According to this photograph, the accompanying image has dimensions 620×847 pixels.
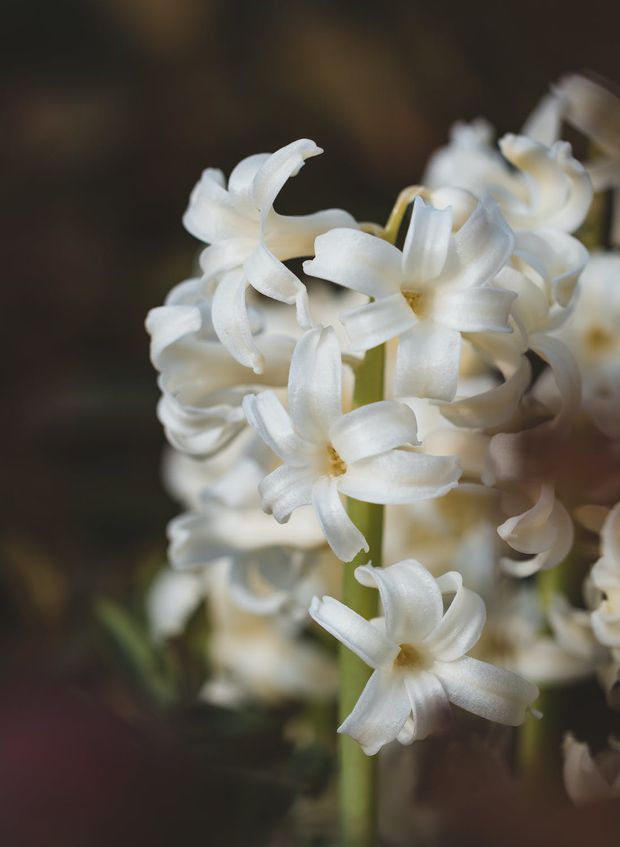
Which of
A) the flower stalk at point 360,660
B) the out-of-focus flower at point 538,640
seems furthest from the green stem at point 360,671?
A: the out-of-focus flower at point 538,640

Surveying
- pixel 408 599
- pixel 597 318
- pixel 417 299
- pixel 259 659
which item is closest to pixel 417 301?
pixel 417 299

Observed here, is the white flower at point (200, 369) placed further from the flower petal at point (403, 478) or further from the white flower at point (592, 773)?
the white flower at point (592, 773)

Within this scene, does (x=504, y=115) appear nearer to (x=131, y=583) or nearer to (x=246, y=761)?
(x=131, y=583)

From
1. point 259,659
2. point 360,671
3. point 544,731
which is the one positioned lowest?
point 259,659

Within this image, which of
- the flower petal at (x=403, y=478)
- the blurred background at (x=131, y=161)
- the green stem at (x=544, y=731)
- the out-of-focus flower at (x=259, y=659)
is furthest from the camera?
the blurred background at (x=131, y=161)

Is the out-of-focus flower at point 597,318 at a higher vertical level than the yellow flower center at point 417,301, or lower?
lower

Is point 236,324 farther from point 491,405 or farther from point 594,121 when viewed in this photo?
point 594,121

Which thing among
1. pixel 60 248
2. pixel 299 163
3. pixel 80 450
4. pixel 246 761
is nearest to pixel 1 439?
pixel 80 450
